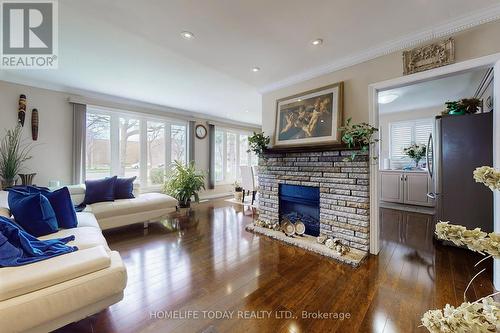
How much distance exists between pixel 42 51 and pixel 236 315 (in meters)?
3.80

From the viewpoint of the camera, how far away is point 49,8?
6.34 ft

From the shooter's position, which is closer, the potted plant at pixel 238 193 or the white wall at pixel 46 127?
the white wall at pixel 46 127

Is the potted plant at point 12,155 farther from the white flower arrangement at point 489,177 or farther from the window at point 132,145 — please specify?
the white flower arrangement at point 489,177

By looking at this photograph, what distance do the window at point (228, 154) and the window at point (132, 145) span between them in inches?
47.8

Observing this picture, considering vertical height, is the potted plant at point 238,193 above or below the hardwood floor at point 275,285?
above

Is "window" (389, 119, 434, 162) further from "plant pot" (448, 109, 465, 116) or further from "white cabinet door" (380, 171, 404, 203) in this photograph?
"plant pot" (448, 109, 465, 116)

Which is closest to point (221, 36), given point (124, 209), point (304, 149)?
point (304, 149)

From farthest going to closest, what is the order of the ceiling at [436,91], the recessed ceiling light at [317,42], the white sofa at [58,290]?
1. the ceiling at [436,91]
2. the recessed ceiling light at [317,42]
3. the white sofa at [58,290]

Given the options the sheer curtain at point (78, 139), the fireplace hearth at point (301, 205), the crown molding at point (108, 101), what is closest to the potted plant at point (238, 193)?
the crown molding at point (108, 101)

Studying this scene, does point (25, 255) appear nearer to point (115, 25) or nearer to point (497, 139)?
point (115, 25)

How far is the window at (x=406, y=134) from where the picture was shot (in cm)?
504

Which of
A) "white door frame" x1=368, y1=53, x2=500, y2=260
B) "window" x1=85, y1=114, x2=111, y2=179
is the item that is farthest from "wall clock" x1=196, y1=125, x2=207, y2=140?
"white door frame" x1=368, y1=53, x2=500, y2=260

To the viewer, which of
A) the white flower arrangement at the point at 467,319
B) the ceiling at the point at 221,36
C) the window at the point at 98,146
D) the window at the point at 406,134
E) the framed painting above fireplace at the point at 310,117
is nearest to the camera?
the white flower arrangement at the point at 467,319

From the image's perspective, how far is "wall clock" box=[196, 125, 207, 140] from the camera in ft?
19.4
